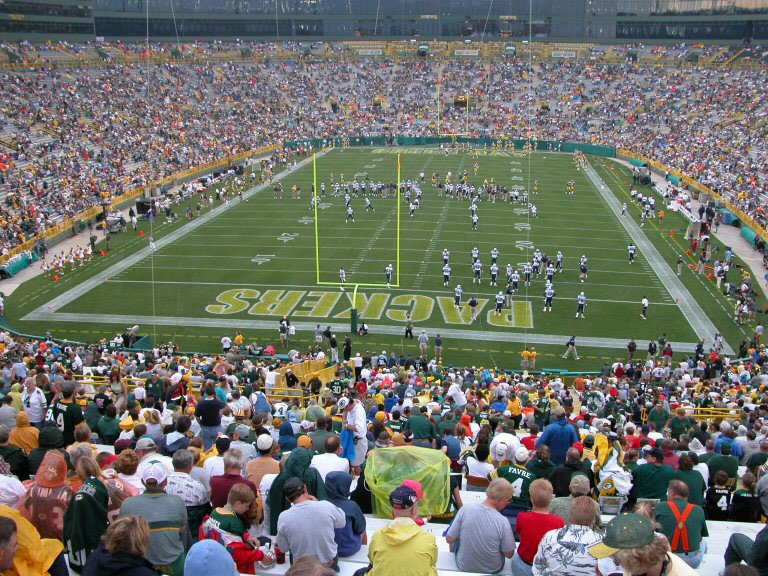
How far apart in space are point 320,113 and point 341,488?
56.4 m

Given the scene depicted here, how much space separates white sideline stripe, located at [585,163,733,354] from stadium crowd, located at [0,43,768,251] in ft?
15.1

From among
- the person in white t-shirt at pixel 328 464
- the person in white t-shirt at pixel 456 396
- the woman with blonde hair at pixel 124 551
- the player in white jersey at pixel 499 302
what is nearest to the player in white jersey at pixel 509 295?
the player in white jersey at pixel 499 302

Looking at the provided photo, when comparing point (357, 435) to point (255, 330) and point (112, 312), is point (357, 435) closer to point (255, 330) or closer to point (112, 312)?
point (255, 330)

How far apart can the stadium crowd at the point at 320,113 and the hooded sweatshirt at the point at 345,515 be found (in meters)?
24.4

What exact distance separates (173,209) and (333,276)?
42.4ft

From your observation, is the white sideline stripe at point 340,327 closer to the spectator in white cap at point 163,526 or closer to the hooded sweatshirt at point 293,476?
the hooded sweatshirt at point 293,476

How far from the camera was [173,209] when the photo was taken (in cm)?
3547

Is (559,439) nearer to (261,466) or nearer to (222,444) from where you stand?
(261,466)

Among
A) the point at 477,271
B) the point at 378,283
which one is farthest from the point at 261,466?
the point at 477,271

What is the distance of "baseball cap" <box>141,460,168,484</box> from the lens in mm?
5145

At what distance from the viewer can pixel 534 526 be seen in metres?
5.04

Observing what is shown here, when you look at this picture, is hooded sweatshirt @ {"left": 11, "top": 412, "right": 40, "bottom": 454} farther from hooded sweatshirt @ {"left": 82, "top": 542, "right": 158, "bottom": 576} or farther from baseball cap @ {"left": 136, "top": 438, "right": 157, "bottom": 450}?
hooded sweatshirt @ {"left": 82, "top": 542, "right": 158, "bottom": 576}

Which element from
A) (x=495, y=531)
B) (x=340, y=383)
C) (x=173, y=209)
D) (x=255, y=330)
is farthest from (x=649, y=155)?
(x=495, y=531)

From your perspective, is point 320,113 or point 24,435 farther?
point 320,113
